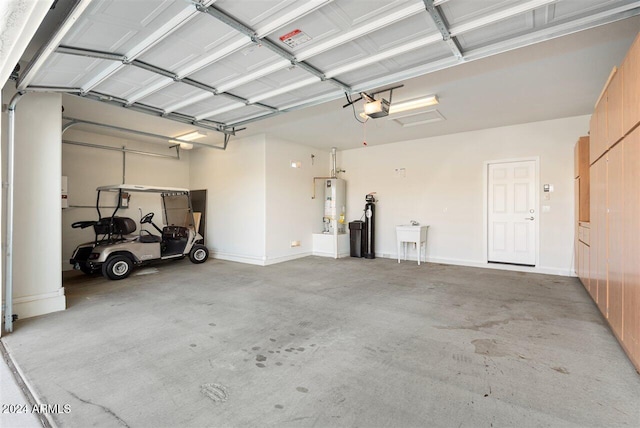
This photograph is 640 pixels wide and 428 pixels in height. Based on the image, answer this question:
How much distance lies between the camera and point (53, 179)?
351 cm

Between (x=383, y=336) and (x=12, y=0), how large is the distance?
Result: 3443mm

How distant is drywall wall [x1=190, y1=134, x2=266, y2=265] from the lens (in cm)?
647

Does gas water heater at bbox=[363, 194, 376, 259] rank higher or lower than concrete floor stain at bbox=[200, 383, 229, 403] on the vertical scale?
higher

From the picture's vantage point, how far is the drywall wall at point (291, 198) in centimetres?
651

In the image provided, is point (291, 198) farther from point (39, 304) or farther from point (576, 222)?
point (576, 222)

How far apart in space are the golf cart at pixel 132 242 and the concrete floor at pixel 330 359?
0.77 metres

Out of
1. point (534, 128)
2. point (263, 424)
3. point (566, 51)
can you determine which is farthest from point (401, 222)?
point (263, 424)

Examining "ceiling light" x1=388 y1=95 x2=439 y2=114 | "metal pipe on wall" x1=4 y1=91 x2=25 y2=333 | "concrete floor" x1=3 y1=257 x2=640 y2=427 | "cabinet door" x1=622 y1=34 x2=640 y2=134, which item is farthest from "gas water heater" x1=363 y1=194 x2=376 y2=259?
"metal pipe on wall" x1=4 y1=91 x2=25 y2=333

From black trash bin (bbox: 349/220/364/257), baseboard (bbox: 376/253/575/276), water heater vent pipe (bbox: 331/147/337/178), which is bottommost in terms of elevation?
baseboard (bbox: 376/253/575/276)

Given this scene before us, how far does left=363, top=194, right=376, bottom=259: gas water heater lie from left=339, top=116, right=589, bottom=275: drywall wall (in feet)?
0.83

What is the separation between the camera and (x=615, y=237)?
101 inches

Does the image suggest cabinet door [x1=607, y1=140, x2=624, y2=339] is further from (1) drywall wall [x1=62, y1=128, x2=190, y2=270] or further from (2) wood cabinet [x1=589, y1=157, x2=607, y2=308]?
(1) drywall wall [x1=62, y1=128, x2=190, y2=270]

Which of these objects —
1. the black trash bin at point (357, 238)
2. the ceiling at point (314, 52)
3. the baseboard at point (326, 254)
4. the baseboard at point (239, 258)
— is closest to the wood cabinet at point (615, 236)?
the ceiling at point (314, 52)

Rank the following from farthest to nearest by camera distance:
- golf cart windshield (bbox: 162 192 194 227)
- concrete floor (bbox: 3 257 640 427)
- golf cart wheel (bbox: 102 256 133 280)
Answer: golf cart windshield (bbox: 162 192 194 227)
golf cart wheel (bbox: 102 256 133 280)
concrete floor (bbox: 3 257 640 427)
